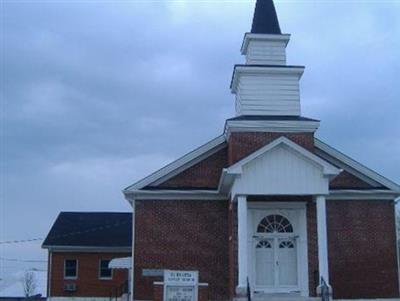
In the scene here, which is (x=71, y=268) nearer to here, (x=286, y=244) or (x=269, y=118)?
(x=286, y=244)

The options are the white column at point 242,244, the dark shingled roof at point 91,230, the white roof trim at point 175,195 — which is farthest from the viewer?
the dark shingled roof at point 91,230

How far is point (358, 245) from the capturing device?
27625 millimetres

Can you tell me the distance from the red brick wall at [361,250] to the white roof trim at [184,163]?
5024 millimetres

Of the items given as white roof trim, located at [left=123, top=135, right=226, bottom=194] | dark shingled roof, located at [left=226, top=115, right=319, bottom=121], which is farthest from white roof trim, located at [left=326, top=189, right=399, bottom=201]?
white roof trim, located at [left=123, top=135, right=226, bottom=194]

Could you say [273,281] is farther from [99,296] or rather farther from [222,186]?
[99,296]

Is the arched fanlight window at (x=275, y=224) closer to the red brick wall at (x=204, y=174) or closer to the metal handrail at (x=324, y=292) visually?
the red brick wall at (x=204, y=174)

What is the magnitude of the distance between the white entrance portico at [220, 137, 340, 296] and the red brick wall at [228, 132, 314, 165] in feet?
4.50

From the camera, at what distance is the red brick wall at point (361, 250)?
27.4m

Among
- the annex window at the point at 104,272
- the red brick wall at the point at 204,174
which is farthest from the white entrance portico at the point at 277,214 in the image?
the annex window at the point at 104,272

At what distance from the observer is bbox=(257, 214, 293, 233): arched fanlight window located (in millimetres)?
26156

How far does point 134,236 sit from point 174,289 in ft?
20.2

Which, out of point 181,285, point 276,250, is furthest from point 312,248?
point 181,285

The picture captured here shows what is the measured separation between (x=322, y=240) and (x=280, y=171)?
9.07ft

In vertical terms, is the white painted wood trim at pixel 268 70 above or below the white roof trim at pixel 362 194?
above
